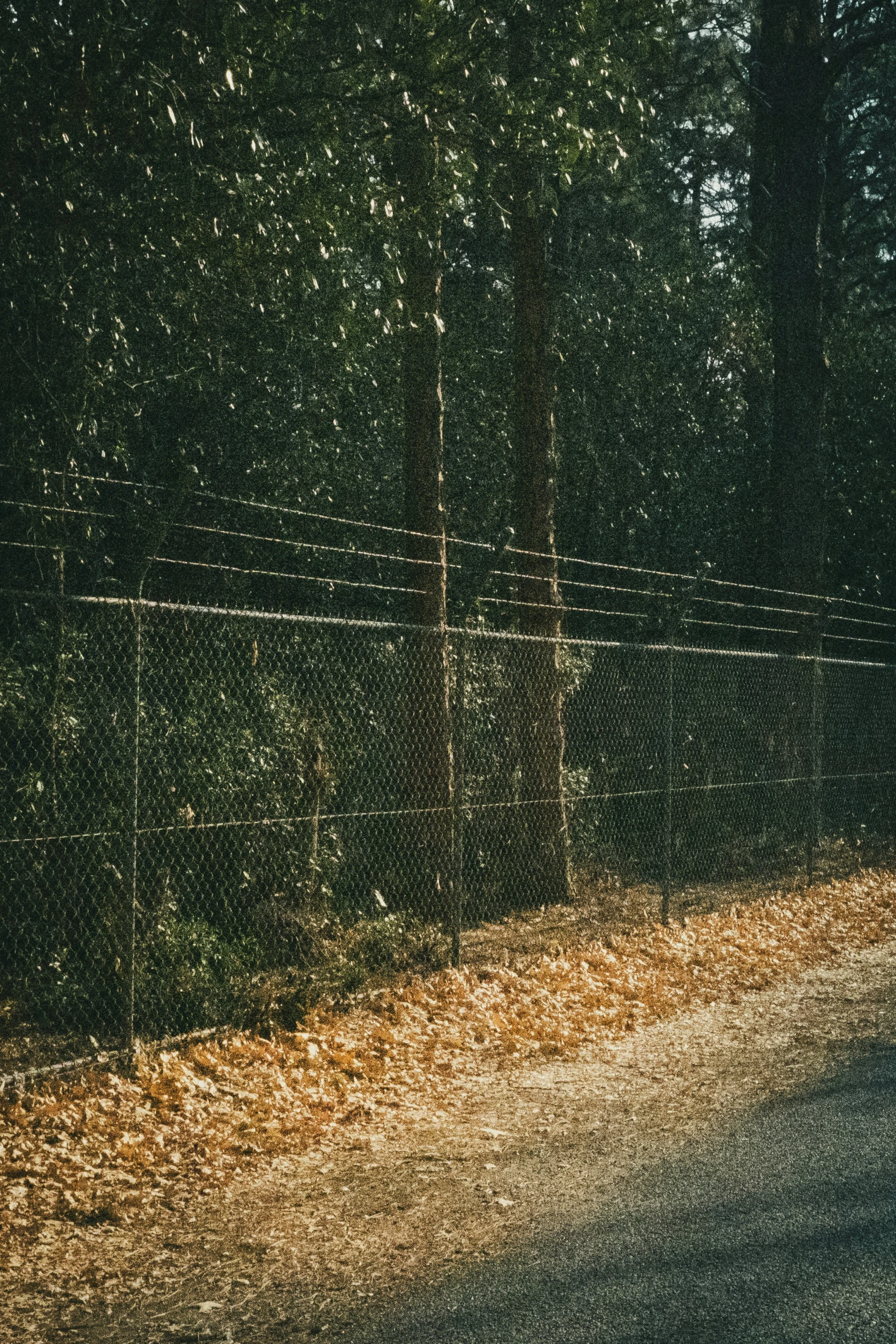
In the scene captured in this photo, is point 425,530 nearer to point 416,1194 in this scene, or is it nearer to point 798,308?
point 416,1194

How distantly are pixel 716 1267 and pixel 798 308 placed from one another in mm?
14734

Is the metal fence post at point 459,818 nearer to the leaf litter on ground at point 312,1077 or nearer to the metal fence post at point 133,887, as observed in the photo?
the leaf litter on ground at point 312,1077

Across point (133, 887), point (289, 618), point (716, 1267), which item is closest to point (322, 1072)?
point (133, 887)

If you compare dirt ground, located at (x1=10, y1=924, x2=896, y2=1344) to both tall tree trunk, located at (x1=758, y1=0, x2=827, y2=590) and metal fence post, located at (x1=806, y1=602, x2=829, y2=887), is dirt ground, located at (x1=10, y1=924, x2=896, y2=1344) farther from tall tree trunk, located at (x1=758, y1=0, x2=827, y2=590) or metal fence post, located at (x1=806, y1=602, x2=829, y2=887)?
tall tree trunk, located at (x1=758, y1=0, x2=827, y2=590)

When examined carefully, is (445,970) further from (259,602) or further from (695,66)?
(695,66)

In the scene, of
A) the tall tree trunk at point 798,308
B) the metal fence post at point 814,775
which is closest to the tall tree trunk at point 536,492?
the metal fence post at point 814,775

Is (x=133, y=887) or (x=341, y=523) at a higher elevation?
(x=341, y=523)

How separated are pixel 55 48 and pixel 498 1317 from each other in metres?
6.26

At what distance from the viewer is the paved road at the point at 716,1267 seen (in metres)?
3.99

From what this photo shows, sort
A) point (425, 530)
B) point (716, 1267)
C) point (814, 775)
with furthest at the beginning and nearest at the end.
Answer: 1. point (814, 775)
2. point (425, 530)
3. point (716, 1267)

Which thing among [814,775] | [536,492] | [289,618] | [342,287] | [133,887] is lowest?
[133,887]

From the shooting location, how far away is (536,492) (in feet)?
40.2

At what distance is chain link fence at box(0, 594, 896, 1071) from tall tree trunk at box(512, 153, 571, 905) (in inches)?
2.0

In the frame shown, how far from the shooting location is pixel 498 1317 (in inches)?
162
